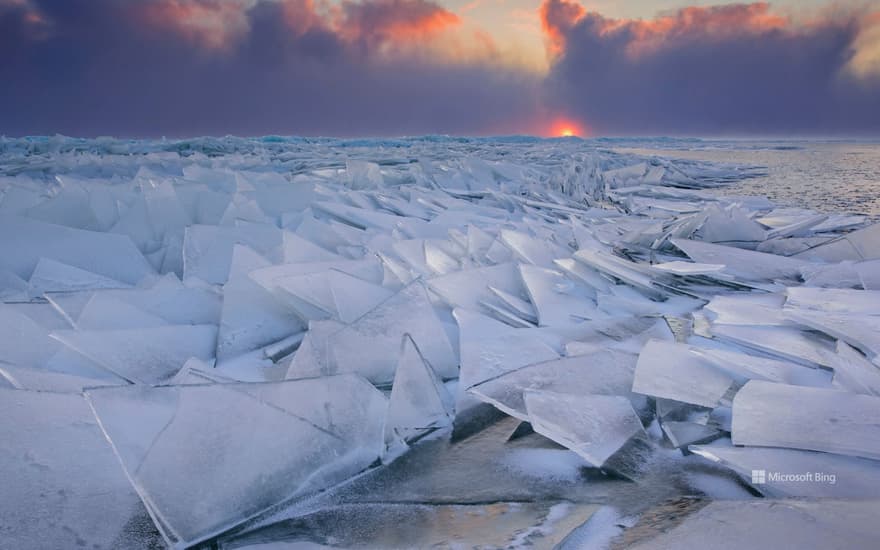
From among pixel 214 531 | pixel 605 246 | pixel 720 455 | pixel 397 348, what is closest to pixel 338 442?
pixel 214 531

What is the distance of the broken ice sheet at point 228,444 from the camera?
59 cm

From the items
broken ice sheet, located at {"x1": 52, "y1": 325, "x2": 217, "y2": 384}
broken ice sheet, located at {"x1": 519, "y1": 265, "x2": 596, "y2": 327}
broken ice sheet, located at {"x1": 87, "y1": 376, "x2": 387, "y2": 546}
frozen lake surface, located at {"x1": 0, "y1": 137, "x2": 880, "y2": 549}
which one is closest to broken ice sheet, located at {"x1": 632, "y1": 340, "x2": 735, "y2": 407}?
frozen lake surface, located at {"x1": 0, "y1": 137, "x2": 880, "y2": 549}

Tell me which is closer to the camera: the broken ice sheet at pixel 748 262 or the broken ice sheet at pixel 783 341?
the broken ice sheet at pixel 783 341

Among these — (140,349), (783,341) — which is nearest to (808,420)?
(783,341)

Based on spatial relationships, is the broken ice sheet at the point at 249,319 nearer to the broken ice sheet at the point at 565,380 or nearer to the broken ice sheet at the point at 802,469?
the broken ice sheet at the point at 565,380

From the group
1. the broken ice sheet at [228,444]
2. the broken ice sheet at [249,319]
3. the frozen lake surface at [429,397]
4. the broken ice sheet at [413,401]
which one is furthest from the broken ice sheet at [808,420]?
the broken ice sheet at [249,319]

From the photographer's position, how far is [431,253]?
5.46 feet

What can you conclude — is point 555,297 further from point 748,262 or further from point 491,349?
point 748,262

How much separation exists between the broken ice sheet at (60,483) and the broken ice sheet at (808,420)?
821mm

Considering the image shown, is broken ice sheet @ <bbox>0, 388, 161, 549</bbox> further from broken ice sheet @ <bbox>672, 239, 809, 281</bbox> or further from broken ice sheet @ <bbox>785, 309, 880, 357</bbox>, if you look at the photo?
broken ice sheet @ <bbox>672, 239, 809, 281</bbox>

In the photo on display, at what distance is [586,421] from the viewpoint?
776 millimetres

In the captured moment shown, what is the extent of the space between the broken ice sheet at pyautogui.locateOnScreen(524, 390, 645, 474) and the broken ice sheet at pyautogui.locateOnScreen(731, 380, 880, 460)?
0.51ft

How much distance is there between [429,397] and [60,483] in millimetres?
521

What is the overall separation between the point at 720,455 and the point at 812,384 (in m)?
0.36
